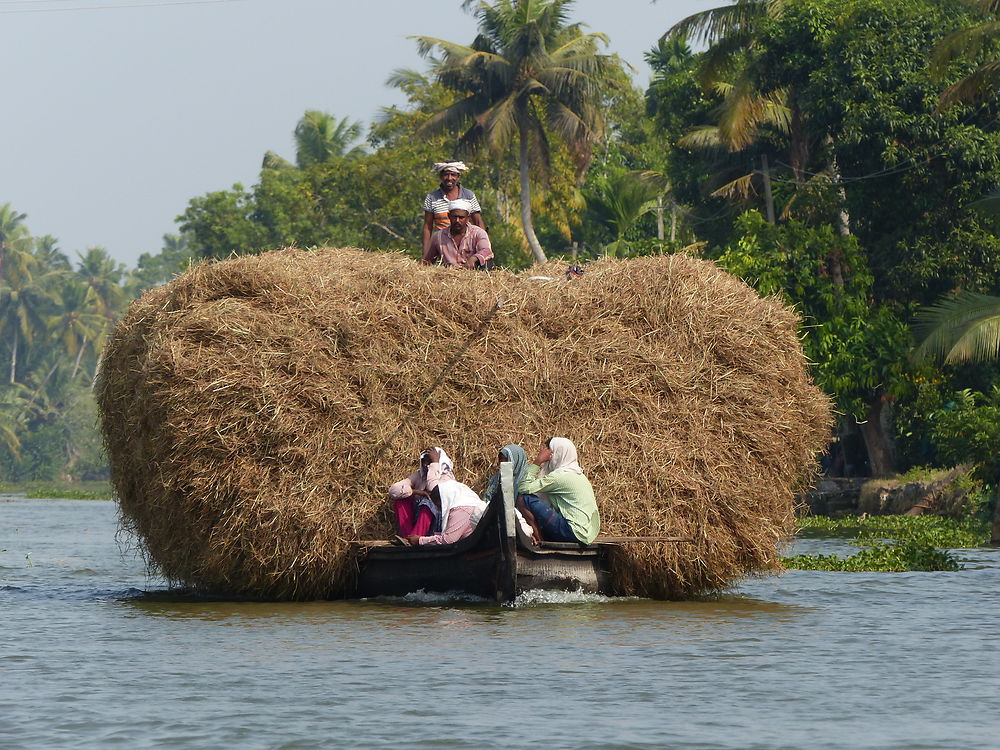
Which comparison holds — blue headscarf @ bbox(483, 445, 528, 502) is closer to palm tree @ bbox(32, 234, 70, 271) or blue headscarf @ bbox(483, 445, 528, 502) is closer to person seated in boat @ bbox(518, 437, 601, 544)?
person seated in boat @ bbox(518, 437, 601, 544)

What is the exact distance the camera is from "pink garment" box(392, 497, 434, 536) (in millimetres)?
13305

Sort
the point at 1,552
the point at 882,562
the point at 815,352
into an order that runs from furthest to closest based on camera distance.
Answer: the point at 815,352
the point at 1,552
the point at 882,562

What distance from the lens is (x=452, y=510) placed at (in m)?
13.2

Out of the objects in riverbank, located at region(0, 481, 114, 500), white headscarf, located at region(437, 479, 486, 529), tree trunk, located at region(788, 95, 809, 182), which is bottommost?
white headscarf, located at region(437, 479, 486, 529)

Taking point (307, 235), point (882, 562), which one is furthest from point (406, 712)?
point (307, 235)

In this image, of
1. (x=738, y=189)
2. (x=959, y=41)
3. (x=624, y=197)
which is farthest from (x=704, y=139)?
(x=959, y=41)

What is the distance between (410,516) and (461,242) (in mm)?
3711

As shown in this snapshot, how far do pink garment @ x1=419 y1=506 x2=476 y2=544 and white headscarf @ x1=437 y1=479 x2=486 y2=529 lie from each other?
0.10 ft

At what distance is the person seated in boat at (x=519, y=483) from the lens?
516 inches

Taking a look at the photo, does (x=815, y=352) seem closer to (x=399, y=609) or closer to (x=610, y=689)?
(x=399, y=609)

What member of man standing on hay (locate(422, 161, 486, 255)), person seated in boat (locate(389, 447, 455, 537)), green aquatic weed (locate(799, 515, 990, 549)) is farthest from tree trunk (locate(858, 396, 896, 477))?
person seated in boat (locate(389, 447, 455, 537))

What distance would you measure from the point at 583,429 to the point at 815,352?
1887 centimetres

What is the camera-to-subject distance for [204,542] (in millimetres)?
13531

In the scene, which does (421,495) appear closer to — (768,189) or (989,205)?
(989,205)
